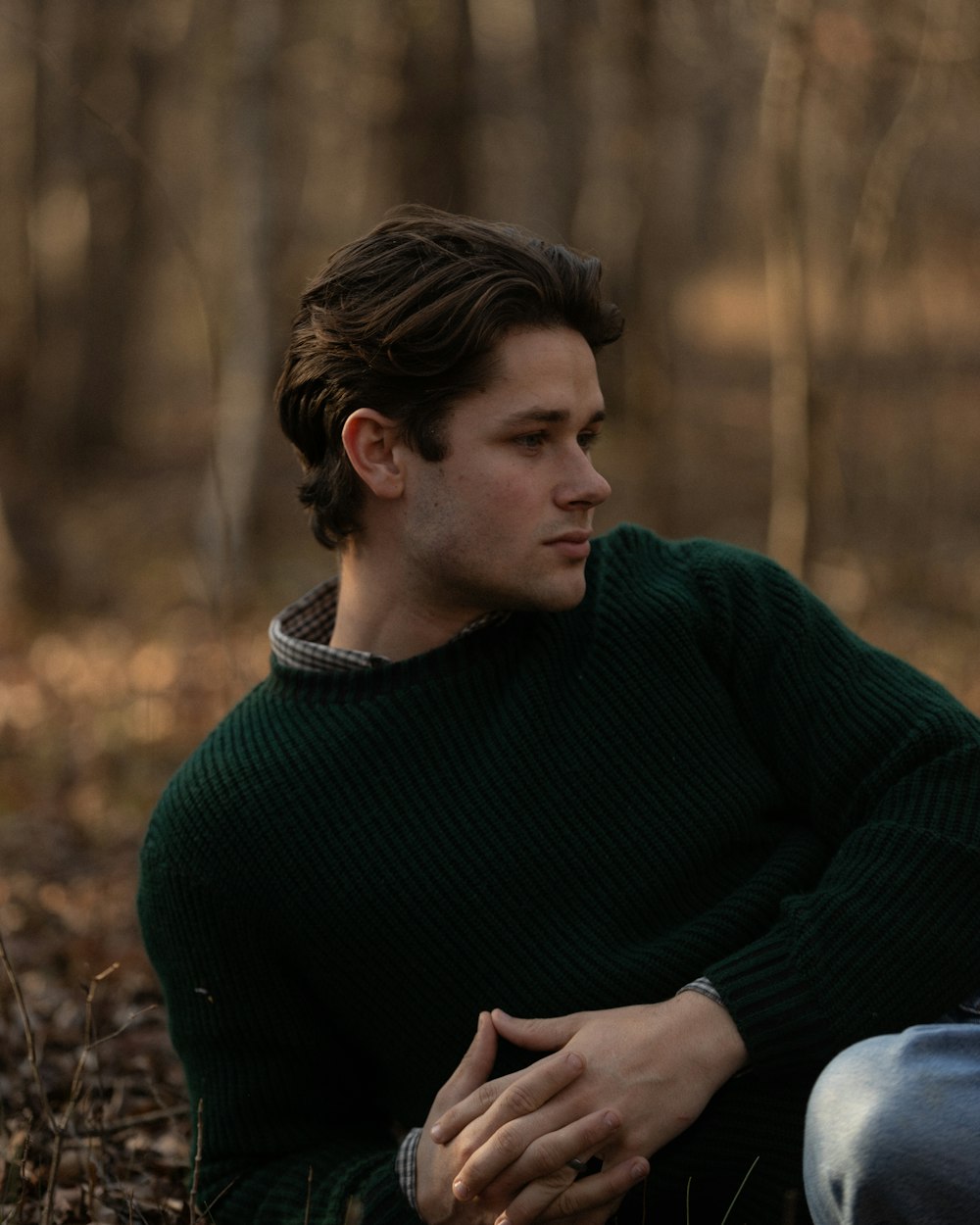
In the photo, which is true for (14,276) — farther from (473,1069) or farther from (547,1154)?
(547,1154)

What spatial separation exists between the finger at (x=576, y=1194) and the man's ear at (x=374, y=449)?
128 cm

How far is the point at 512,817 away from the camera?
2617 millimetres

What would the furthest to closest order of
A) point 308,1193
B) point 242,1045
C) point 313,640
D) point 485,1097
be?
point 313,640, point 242,1045, point 308,1193, point 485,1097

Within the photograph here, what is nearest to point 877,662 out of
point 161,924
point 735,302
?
point 161,924

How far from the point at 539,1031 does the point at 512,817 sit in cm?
38

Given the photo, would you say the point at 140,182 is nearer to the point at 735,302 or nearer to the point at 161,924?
the point at 735,302

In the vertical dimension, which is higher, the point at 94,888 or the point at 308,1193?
the point at 308,1193

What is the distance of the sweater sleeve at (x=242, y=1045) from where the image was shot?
8.77ft

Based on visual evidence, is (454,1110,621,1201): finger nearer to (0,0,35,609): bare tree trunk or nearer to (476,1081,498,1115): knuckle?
(476,1081,498,1115): knuckle

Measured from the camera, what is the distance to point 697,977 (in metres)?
2.49

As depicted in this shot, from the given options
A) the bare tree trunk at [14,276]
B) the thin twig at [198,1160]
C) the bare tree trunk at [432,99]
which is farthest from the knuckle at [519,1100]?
the bare tree trunk at [432,99]

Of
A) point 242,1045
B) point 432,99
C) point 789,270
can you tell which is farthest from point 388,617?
point 432,99

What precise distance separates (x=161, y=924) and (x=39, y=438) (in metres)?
13.5

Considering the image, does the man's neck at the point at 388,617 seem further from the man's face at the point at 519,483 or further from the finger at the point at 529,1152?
the finger at the point at 529,1152
